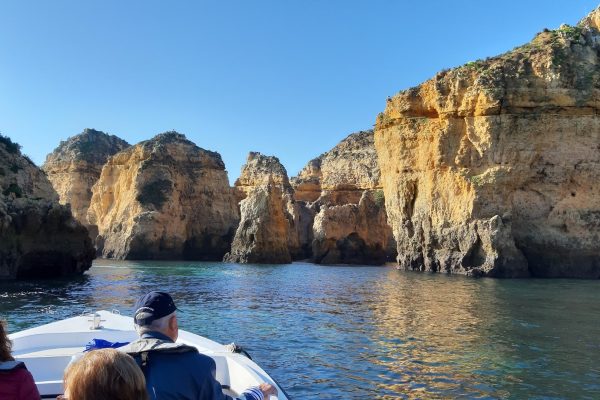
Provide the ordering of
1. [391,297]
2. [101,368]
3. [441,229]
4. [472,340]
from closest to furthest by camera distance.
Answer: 1. [101,368]
2. [472,340]
3. [391,297]
4. [441,229]

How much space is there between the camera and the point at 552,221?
42094 millimetres

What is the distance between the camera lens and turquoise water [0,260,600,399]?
1072cm

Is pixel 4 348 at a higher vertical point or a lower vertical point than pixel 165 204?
lower

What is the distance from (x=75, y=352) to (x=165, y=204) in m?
66.4

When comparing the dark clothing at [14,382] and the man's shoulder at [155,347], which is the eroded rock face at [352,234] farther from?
the dark clothing at [14,382]

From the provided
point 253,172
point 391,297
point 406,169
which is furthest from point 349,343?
point 253,172

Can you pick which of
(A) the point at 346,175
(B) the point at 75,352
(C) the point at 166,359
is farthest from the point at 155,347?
(A) the point at 346,175

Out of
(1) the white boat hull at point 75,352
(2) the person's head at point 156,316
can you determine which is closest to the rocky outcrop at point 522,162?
(1) the white boat hull at point 75,352

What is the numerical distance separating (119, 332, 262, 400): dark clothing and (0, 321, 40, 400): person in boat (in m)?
0.78

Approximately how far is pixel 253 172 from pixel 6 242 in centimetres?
6217

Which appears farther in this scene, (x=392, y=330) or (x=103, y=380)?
(x=392, y=330)

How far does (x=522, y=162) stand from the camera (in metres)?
42.8

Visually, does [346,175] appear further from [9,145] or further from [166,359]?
[166,359]

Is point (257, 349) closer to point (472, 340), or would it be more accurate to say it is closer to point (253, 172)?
point (472, 340)
